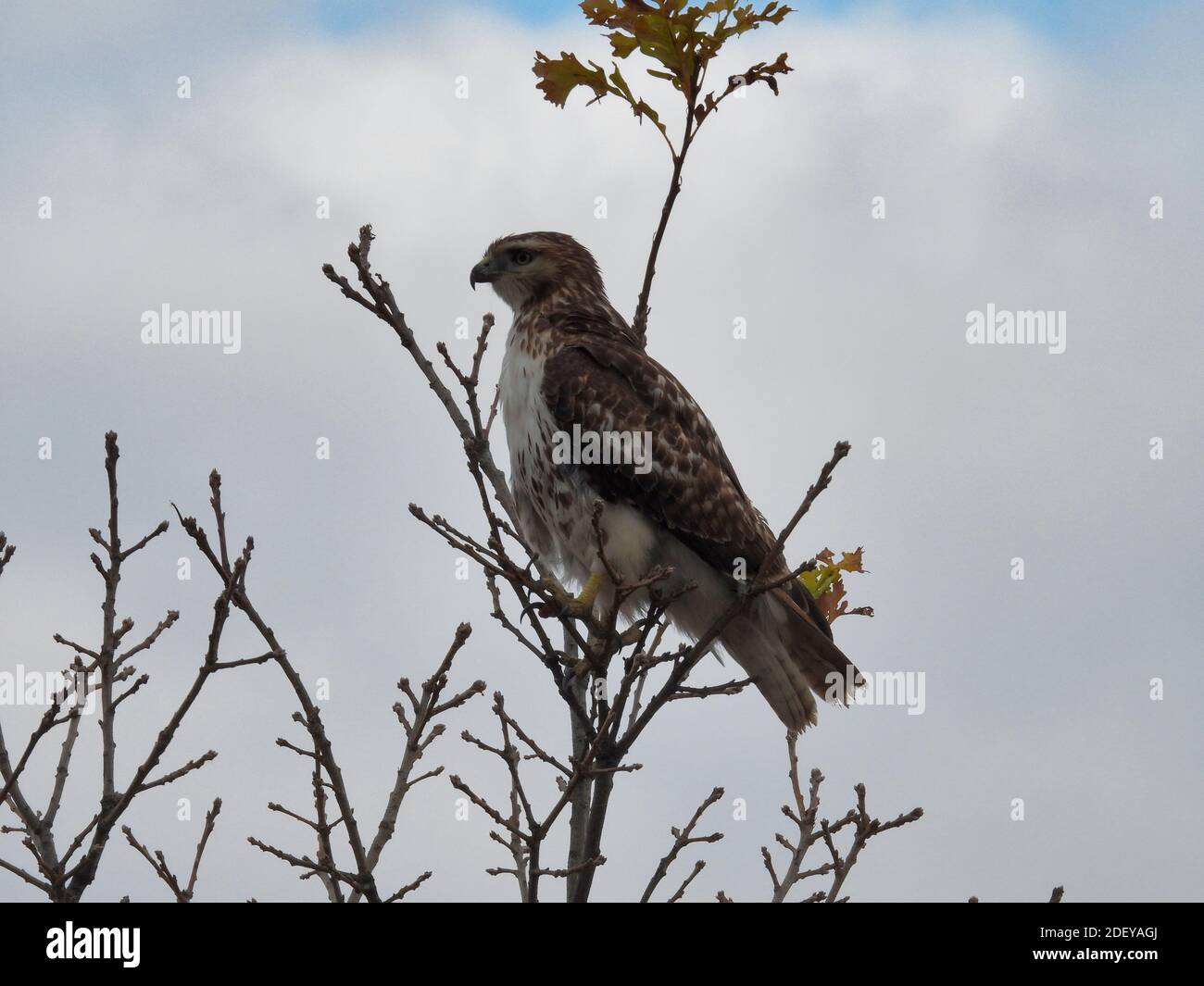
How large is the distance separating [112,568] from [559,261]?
3.06m

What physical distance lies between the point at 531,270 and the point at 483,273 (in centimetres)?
25

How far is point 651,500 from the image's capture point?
6.77 m

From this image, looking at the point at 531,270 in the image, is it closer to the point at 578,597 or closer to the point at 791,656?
the point at 578,597

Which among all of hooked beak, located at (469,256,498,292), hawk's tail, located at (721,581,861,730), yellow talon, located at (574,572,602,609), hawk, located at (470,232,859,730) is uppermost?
hooked beak, located at (469,256,498,292)

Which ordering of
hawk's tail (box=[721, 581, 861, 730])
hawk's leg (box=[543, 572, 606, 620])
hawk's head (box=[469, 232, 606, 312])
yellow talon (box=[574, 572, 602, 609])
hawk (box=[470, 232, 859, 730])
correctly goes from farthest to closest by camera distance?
hawk's head (box=[469, 232, 606, 312]) → hawk's tail (box=[721, 581, 861, 730]) → hawk (box=[470, 232, 859, 730]) → yellow talon (box=[574, 572, 602, 609]) → hawk's leg (box=[543, 572, 606, 620])

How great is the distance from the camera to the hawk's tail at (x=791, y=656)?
6.85m

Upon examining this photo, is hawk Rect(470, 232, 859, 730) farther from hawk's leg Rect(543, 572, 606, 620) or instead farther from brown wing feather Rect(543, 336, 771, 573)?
hawk's leg Rect(543, 572, 606, 620)

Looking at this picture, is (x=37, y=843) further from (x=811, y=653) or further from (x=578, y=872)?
(x=811, y=653)

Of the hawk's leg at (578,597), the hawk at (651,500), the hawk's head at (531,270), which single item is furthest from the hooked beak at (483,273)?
the hawk's leg at (578,597)

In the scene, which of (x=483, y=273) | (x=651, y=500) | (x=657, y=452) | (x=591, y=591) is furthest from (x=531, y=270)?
(x=591, y=591)

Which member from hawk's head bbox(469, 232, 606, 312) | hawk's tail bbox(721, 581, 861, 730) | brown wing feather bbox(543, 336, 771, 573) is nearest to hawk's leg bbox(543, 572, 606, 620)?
brown wing feather bbox(543, 336, 771, 573)

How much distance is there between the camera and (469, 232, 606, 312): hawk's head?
301 inches

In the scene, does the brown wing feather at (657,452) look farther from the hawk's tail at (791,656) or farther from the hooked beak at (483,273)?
the hooked beak at (483,273)
